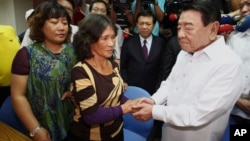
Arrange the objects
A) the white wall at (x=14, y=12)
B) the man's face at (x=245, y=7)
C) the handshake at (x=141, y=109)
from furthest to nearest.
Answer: the white wall at (x=14, y=12)
the man's face at (x=245, y=7)
the handshake at (x=141, y=109)

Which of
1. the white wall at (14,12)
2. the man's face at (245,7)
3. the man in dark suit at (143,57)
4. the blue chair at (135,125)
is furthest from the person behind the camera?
the white wall at (14,12)

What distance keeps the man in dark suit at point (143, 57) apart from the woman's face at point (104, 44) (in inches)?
46.3

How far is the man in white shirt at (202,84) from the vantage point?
132 cm

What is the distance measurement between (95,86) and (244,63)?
1.07 meters

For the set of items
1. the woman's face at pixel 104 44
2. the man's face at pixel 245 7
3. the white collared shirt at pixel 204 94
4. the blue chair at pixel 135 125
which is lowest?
the blue chair at pixel 135 125

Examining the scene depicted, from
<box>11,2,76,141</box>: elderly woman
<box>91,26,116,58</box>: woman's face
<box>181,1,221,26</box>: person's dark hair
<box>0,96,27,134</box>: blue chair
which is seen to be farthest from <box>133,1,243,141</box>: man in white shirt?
<box>0,96,27,134</box>: blue chair

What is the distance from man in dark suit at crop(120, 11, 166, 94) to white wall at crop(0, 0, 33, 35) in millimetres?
2327

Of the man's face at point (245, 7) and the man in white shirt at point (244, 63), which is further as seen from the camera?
the man's face at point (245, 7)

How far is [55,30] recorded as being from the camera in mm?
A: 1555

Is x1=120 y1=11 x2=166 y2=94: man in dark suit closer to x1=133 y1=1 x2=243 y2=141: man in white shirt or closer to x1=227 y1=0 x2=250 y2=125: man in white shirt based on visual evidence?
x1=227 y1=0 x2=250 y2=125: man in white shirt

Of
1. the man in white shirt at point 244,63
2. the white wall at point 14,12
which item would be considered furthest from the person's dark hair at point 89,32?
the white wall at point 14,12

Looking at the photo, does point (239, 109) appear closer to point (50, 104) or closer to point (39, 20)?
point (50, 104)

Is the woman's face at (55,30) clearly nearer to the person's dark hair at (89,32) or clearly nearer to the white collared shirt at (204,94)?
the person's dark hair at (89,32)

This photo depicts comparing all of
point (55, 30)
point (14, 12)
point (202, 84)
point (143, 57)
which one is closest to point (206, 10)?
point (202, 84)
